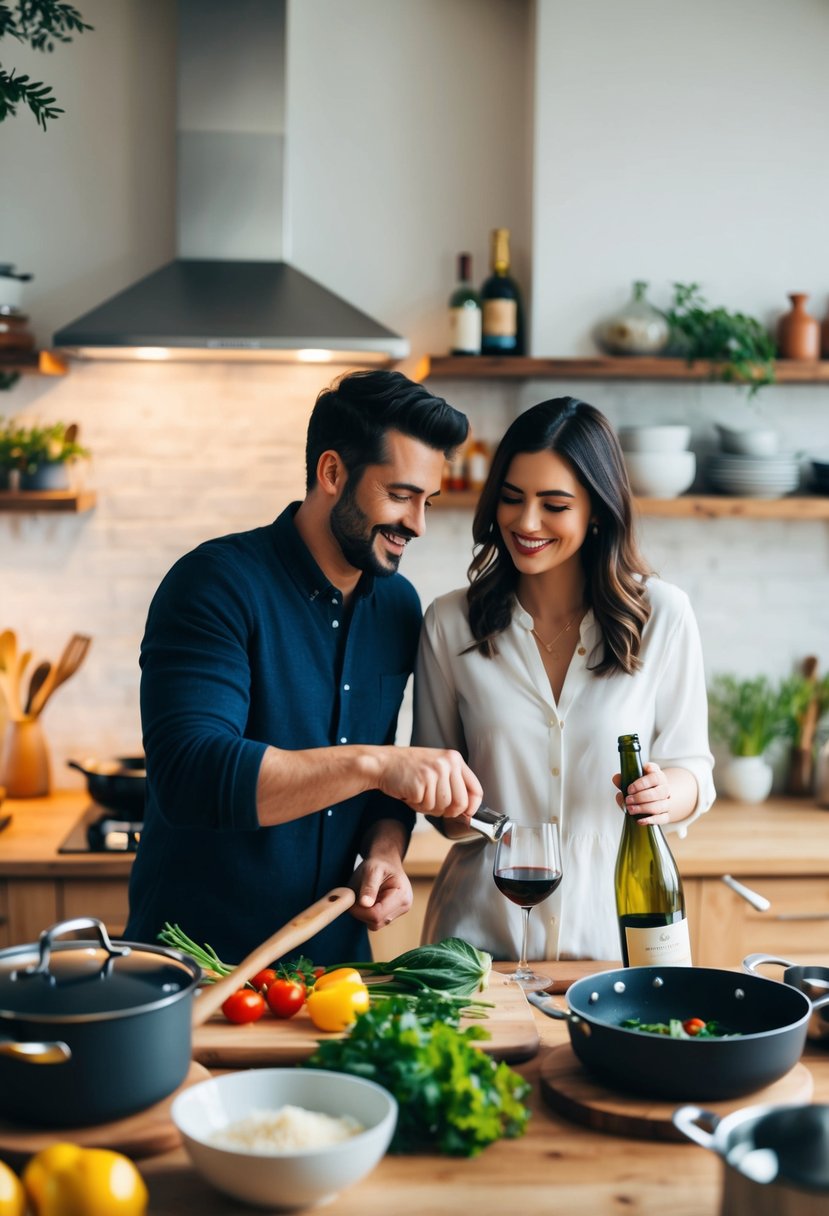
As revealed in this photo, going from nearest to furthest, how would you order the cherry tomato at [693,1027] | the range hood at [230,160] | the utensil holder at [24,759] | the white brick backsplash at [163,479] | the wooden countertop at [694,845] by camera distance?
the cherry tomato at [693,1027]
the wooden countertop at [694,845]
the range hood at [230,160]
the utensil holder at [24,759]
the white brick backsplash at [163,479]

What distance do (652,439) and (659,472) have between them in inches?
3.8

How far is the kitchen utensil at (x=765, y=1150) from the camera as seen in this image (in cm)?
98

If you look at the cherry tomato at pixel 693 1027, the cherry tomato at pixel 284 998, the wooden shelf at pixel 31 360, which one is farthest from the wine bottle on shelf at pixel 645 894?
the wooden shelf at pixel 31 360

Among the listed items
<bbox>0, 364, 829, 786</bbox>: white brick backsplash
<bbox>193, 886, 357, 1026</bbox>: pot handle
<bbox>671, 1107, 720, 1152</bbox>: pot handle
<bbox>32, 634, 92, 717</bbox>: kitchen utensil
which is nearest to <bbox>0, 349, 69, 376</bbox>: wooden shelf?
<bbox>0, 364, 829, 786</bbox>: white brick backsplash

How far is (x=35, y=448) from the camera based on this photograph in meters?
3.53

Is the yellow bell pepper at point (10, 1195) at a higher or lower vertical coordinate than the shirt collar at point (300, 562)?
lower

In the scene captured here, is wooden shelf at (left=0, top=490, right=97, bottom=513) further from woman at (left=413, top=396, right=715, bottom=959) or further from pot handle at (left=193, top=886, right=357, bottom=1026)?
pot handle at (left=193, top=886, right=357, bottom=1026)

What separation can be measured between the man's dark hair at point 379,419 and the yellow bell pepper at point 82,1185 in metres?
1.23

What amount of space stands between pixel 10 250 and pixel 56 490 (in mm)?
779

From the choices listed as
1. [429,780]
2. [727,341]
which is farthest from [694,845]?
[429,780]

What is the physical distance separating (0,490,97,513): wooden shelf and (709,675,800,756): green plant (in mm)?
2004

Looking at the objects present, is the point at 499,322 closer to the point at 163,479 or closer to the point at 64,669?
the point at 163,479

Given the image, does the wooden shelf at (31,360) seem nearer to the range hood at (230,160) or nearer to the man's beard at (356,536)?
the range hood at (230,160)

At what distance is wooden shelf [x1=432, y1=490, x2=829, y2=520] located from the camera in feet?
11.7
